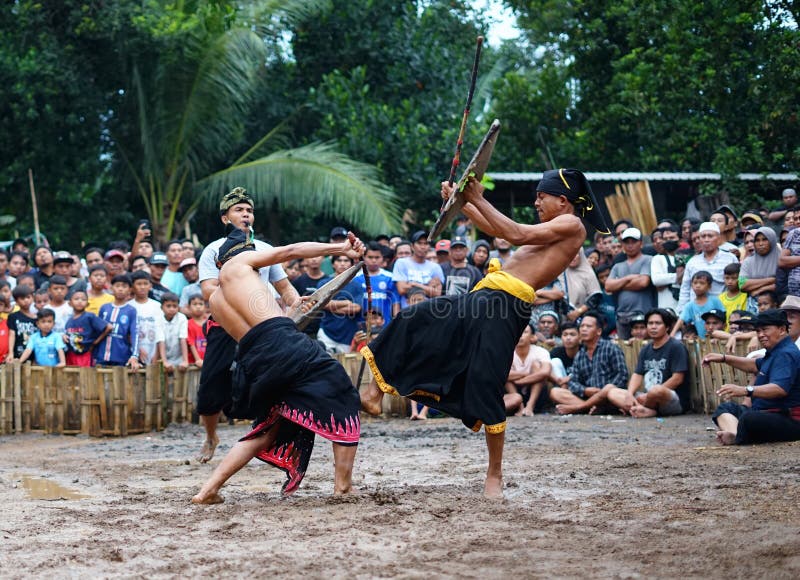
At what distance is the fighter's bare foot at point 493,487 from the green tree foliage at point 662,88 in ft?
29.3

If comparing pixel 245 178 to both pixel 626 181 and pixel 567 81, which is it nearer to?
pixel 626 181

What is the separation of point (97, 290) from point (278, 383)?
20.4 ft

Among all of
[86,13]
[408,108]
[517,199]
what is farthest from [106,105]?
[517,199]

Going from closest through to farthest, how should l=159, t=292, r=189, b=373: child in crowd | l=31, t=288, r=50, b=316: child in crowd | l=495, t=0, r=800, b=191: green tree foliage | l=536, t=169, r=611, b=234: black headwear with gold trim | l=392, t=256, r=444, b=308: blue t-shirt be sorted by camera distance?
l=536, t=169, r=611, b=234: black headwear with gold trim, l=159, t=292, r=189, b=373: child in crowd, l=31, t=288, r=50, b=316: child in crowd, l=392, t=256, r=444, b=308: blue t-shirt, l=495, t=0, r=800, b=191: green tree foliage

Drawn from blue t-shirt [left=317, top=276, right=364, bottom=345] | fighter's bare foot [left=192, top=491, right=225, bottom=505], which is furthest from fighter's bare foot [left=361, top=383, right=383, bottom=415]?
blue t-shirt [left=317, top=276, right=364, bottom=345]

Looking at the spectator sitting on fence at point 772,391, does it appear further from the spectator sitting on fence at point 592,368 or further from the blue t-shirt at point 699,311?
the spectator sitting on fence at point 592,368

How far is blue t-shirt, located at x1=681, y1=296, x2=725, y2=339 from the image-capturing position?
11531 mm

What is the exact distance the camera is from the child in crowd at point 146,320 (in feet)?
37.8

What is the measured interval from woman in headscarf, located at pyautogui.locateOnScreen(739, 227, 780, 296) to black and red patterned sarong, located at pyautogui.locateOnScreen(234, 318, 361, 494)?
5.96 m

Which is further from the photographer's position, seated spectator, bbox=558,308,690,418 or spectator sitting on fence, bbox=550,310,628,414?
spectator sitting on fence, bbox=550,310,628,414

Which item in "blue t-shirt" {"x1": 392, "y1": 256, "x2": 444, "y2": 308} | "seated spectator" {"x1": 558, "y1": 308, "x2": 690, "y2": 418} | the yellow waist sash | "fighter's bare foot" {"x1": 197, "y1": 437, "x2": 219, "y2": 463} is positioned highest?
"blue t-shirt" {"x1": 392, "y1": 256, "x2": 444, "y2": 308}

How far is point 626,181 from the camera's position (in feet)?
62.1

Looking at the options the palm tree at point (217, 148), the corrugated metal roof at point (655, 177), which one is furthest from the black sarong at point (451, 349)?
the corrugated metal roof at point (655, 177)

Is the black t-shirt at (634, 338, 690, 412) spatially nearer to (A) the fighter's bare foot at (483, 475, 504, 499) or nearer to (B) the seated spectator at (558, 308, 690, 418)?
(B) the seated spectator at (558, 308, 690, 418)
